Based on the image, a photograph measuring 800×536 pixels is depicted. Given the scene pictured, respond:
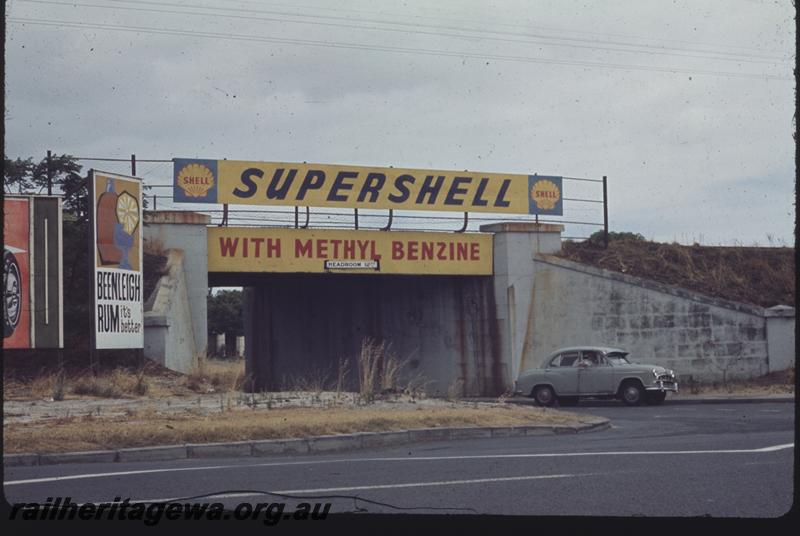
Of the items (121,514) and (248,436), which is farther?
(248,436)

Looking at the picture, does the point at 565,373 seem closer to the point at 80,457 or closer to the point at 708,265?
the point at 708,265

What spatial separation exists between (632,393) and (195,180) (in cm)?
1341

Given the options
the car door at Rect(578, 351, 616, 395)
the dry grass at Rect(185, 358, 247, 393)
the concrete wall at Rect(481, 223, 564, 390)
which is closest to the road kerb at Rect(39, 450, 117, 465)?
the dry grass at Rect(185, 358, 247, 393)

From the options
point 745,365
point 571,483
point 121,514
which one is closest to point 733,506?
point 571,483

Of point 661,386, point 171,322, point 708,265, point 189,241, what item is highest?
point 189,241

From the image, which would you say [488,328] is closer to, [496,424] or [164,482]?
[496,424]

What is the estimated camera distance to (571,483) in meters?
9.61

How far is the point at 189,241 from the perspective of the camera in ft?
93.9

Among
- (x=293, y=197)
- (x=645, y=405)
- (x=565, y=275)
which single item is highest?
(x=293, y=197)

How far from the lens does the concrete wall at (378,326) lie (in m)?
32.3

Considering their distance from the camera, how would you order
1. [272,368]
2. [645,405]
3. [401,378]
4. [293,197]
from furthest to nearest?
[272,368], [401,378], [293,197], [645,405]

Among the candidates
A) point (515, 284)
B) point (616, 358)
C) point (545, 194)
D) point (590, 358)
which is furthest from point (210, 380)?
point (545, 194)

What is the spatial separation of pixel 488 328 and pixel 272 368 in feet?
Answer: 26.5

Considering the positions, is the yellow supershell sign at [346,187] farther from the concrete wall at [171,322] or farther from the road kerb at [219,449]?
the road kerb at [219,449]
